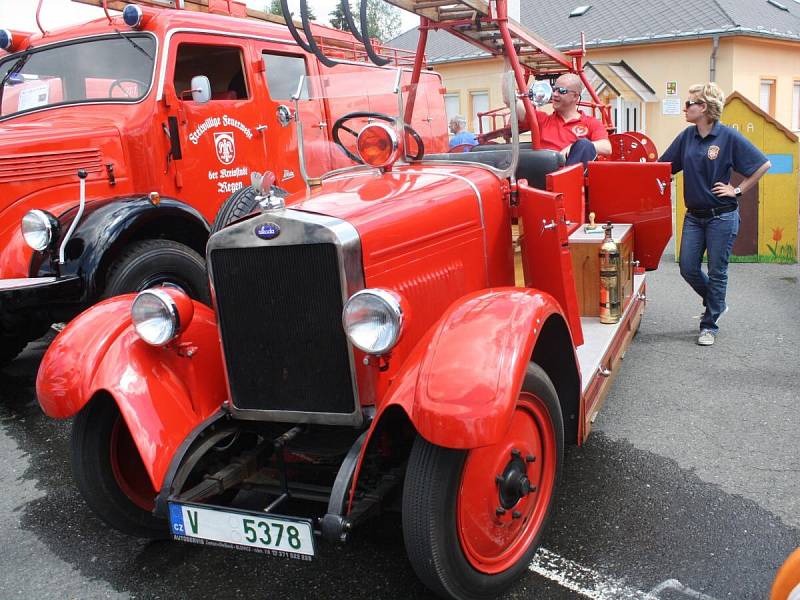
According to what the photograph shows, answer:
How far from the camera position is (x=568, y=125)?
5094 mm

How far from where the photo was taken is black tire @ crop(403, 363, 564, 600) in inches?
87.6

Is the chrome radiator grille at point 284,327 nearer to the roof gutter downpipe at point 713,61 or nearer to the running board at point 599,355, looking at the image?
the running board at point 599,355

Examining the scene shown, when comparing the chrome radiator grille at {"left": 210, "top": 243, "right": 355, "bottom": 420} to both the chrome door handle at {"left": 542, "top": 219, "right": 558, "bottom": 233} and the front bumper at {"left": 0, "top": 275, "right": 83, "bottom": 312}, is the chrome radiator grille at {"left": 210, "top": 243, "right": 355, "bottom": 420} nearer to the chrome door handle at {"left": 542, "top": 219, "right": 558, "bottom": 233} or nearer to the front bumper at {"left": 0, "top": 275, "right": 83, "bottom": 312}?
the chrome door handle at {"left": 542, "top": 219, "right": 558, "bottom": 233}

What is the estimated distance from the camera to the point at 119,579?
283 cm

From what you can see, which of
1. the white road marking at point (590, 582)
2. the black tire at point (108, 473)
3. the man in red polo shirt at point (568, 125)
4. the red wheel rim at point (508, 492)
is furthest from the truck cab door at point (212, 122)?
the white road marking at point (590, 582)

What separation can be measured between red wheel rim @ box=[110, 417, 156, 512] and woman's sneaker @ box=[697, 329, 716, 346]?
4.05 m

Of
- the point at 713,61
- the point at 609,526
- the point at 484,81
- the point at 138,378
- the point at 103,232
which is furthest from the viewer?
the point at 713,61

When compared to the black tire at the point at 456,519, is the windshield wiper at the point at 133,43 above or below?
above

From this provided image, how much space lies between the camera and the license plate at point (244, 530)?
2281mm

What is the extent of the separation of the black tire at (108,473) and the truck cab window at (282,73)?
3.91m

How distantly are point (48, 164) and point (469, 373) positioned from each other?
399 centimetres

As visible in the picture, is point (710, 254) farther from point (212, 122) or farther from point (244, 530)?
point (244, 530)

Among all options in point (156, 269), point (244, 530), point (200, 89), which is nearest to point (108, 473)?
point (244, 530)

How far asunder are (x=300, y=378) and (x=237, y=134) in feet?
12.2
